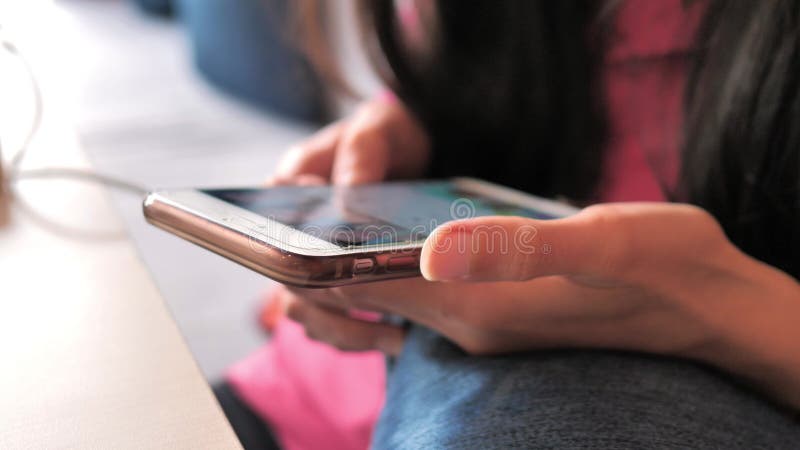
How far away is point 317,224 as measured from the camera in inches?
11.6

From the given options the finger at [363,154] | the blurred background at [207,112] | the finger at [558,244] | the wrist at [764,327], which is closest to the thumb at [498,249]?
the finger at [558,244]

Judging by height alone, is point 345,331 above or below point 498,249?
below

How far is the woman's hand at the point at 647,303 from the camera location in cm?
28

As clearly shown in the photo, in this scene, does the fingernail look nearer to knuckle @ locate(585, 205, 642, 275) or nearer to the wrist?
knuckle @ locate(585, 205, 642, 275)

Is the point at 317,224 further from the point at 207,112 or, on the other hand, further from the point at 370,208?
the point at 207,112

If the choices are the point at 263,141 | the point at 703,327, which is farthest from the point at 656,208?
the point at 263,141

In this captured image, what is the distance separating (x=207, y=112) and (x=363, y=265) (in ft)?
3.67

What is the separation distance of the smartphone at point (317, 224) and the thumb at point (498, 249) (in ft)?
0.10

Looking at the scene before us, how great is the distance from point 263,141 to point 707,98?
0.89 m

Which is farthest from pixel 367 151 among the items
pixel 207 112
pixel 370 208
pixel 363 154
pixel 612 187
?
pixel 207 112

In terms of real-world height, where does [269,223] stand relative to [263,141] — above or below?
above

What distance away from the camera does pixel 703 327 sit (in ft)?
1.02

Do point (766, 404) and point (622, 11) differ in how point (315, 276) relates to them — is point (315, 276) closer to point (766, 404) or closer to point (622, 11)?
point (766, 404)

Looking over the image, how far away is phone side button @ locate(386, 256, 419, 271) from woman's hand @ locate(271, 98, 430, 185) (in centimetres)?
19
